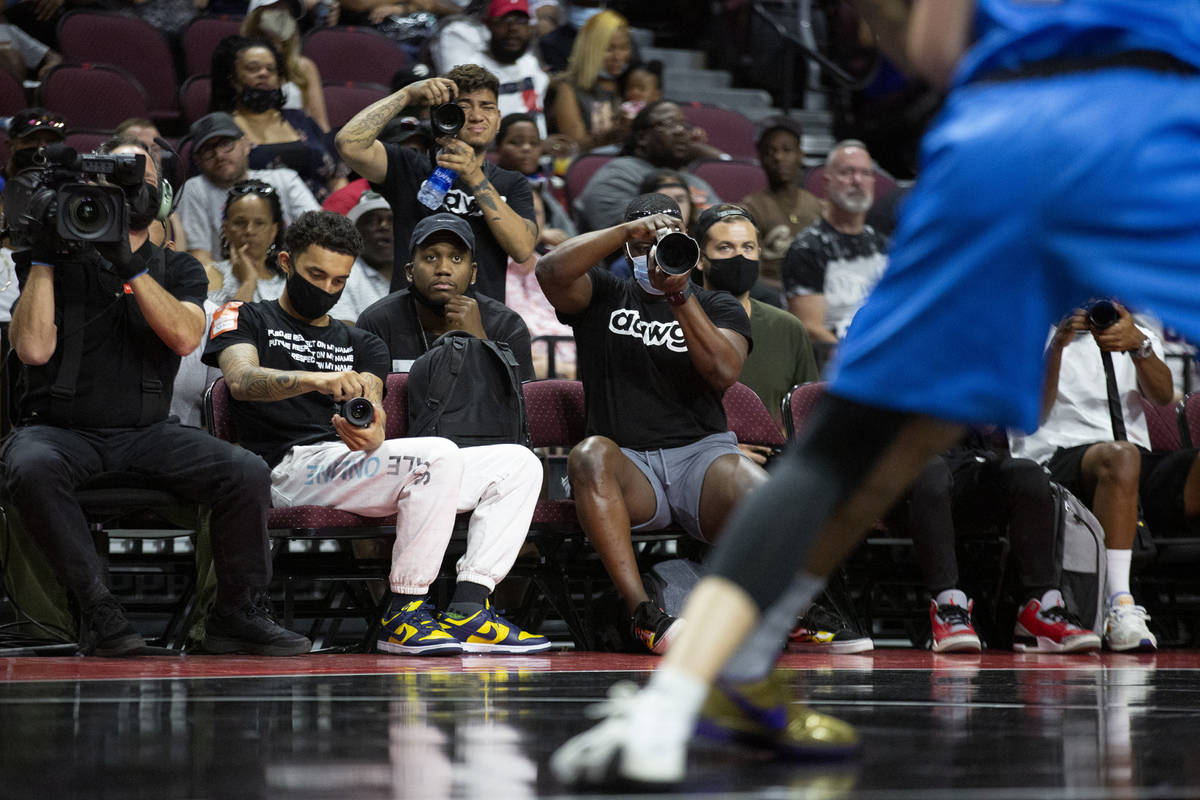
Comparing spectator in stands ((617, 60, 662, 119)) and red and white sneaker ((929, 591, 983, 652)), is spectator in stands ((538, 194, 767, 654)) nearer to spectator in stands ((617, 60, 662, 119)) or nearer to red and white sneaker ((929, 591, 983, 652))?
red and white sneaker ((929, 591, 983, 652))

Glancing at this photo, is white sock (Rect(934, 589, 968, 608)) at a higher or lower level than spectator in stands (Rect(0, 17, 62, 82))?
lower

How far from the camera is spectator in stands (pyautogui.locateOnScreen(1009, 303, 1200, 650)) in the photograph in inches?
190

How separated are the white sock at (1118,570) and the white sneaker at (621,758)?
3.64 meters

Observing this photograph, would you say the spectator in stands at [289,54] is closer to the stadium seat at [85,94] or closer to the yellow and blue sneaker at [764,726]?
the stadium seat at [85,94]

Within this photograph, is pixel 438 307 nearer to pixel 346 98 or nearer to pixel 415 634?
pixel 415 634

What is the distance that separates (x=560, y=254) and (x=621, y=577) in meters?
1.02

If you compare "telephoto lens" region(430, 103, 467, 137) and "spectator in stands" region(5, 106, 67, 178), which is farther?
"spectator in stands" region(5, 106, 67, 178)

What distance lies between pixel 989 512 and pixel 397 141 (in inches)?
103

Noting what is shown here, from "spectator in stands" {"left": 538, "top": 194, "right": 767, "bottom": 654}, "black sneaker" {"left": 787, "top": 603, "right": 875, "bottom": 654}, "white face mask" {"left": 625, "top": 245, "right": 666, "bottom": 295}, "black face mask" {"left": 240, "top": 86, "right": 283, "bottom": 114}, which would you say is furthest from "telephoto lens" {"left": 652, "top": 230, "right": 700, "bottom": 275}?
"black face mask" {"left": 240, "top": 86, "right": 283, "bottom": 114}

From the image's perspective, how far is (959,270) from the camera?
1550 mm

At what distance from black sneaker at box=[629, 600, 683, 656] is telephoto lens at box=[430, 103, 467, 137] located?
1.91m

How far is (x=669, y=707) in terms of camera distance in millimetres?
1585

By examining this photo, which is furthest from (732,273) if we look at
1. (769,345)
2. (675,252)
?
(675,252)

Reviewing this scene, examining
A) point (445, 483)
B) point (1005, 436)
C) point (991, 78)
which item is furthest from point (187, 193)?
point (991, 78)
